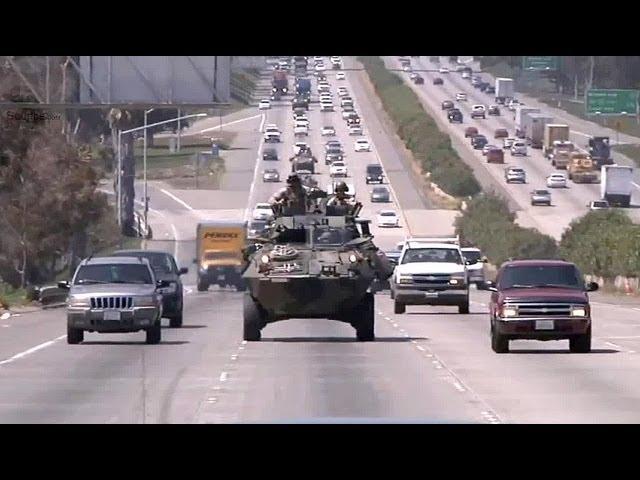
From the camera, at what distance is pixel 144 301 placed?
35.2 metres

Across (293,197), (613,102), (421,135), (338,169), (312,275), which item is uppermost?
(613,102)

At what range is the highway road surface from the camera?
2228cm

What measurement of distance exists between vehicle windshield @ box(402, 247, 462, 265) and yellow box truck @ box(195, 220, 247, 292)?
24812mm

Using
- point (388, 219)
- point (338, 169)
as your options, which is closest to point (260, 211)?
point (338, 169)

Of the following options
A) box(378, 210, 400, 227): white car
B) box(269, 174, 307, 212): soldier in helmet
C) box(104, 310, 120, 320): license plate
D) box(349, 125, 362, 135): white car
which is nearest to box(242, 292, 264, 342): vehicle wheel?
box(104, 310, 120, 320): license plate

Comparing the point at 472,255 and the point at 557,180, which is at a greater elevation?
the point at 557,180

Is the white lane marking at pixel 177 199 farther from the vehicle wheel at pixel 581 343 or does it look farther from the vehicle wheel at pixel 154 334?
the vehicle wheel at pixel 581 343

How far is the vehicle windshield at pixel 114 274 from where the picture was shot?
36.2 m

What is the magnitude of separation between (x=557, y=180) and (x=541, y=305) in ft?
197

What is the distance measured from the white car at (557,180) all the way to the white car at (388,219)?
10.5 m

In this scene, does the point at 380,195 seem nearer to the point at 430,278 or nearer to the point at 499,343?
the point at 430,278

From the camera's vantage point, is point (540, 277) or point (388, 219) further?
point (388, 219)

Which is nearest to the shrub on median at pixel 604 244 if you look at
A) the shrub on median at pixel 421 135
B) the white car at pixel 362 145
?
the shrub on median at pixel 421 135
